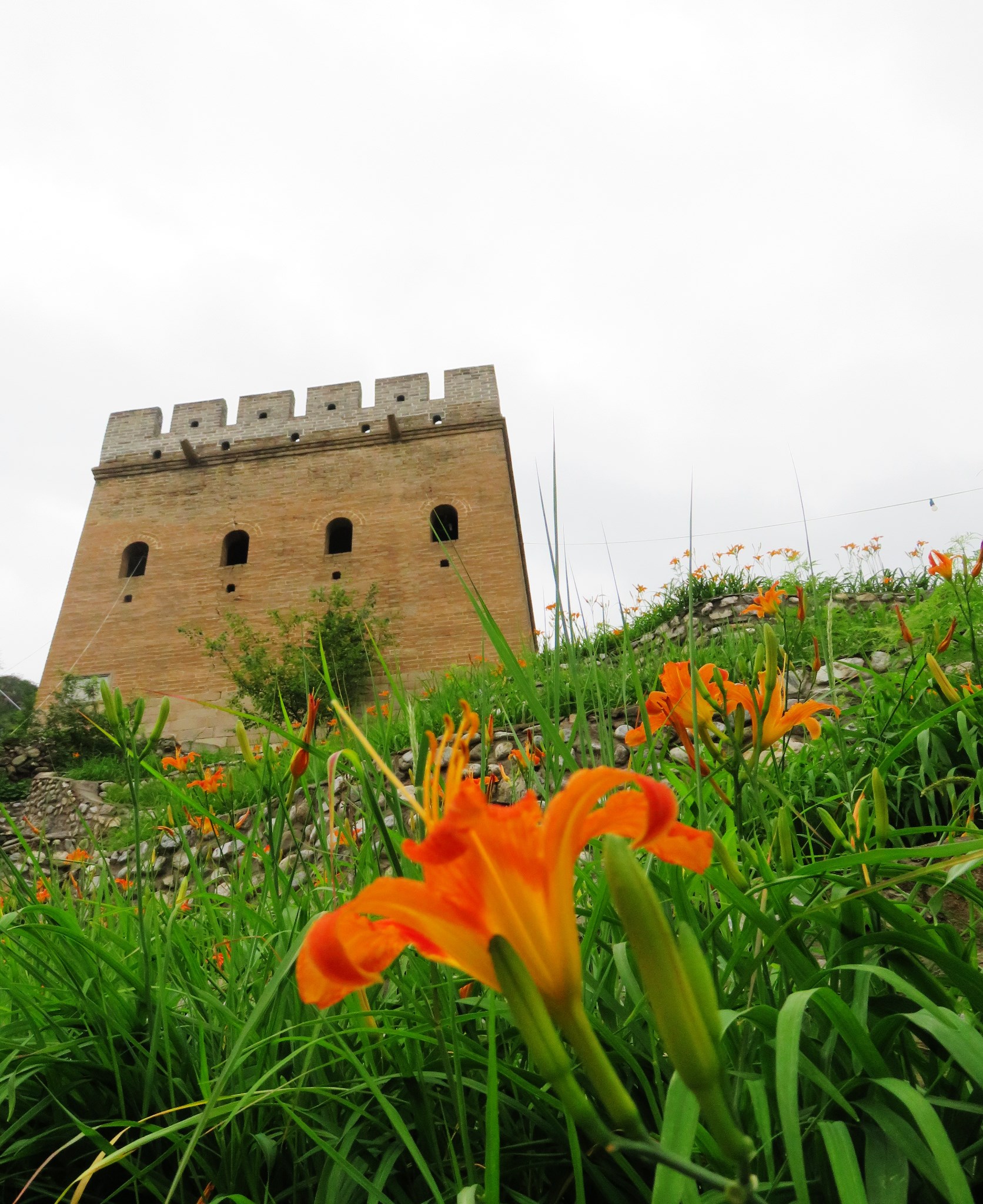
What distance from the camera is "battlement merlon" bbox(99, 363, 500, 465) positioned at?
1321 cm

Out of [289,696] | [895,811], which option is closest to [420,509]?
[289,696]

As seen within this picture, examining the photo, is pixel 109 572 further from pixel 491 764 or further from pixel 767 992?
pixel 767 992

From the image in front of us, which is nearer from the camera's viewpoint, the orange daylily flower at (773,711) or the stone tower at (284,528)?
the orange daylily flower at (773,711)

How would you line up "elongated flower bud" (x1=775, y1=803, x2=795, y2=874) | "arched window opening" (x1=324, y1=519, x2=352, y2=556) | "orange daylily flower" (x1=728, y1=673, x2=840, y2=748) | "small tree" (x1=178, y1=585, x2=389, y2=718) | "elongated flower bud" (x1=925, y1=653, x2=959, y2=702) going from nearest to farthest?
"elongated flower bud" (x1=775, y1=803, x2=795, y2=874) → "orange daylily flower" (x1=728, y1=673, x2=840, y2=748) → "elongated flower bud" (x1=925, y1=653, x2=959, y2=702) → "small tree" (x1=178, y1=585, x2=389, y2=718) → "arched window opening" (x1=324, y1=519, x2=352, y2=556)

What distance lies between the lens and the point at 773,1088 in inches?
33.0

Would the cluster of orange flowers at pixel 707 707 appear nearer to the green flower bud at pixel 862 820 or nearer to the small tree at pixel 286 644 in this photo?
the green flower bud at pixel 862 820

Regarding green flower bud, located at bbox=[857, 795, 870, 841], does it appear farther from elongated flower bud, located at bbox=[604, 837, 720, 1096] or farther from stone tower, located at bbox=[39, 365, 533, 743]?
stone tower, located at bbox=[39, 365, 533, 743]

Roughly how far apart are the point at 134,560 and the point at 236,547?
192cm

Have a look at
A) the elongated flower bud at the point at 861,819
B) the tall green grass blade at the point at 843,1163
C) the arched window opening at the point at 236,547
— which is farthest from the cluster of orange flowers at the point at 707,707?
the arched window opening at the point at 236,547

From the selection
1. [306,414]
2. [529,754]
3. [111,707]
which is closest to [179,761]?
[529,754]

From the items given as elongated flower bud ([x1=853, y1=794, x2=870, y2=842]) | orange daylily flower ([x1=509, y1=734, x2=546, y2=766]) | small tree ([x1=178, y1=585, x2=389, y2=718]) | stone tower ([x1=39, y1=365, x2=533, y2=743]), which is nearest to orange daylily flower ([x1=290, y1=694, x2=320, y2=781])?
orange daylily flower ([x1=509, y1=734, x2=546, y2=766])

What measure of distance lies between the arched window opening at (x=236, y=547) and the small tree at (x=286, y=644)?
144 centimetres

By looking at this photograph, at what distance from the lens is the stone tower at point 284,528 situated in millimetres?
11719

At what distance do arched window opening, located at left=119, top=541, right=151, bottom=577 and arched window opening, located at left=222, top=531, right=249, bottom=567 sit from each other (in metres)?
1.32
